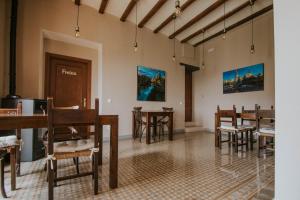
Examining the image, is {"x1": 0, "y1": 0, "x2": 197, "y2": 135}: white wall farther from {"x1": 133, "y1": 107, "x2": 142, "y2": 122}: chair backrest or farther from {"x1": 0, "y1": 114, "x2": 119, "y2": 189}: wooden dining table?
{"x1": 0, "y1": 114, "x2": 119, "y2": 189}: wooden dining table

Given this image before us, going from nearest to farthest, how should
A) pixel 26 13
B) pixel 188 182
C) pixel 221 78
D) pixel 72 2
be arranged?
1. pixel 188 182
2. pixel 26 13
3. pixel 72 2
4. pixel 221 78

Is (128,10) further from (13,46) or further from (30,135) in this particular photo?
(30,135)

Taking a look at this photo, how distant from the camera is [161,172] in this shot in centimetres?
237

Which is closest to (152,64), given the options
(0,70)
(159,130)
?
(159,130)

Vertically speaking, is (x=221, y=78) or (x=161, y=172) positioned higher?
(x=221, y=78)

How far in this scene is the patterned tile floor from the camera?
5.71ft

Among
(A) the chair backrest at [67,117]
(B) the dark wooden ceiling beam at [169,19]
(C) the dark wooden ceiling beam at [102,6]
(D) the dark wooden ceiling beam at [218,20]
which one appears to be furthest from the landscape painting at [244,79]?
(A) the chair backrest at [67,117]

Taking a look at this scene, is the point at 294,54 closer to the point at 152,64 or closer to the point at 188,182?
the point at 188,182

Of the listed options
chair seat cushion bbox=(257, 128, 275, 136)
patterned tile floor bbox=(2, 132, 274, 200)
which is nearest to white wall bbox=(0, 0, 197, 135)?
Answer: patterned tile floor bbox=(2, 132, 274, 200)

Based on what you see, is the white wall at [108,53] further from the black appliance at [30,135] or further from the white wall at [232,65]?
the white wall at [232,65]

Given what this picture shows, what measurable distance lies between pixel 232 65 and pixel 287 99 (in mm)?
5239

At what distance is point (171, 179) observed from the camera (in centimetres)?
212

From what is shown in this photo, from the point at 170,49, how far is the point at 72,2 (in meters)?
3.54

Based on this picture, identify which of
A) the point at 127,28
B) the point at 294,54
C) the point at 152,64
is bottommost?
the point at 294,54
